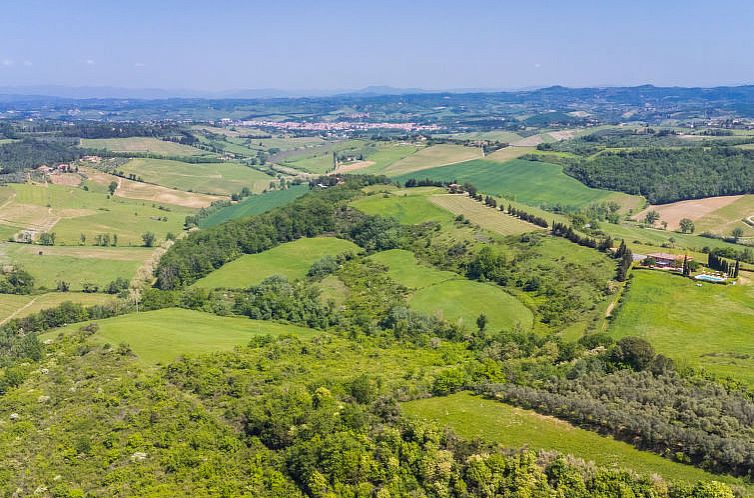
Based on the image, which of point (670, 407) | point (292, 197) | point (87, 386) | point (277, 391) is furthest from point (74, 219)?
point (670, 407)

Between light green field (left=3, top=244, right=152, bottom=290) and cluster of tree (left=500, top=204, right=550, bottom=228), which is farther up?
cluster of tree (left=500, top=204, right=550, bottom=228)

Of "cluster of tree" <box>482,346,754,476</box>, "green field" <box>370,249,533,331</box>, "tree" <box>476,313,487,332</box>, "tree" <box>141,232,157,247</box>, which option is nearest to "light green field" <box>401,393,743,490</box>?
"cluster of tree" <box>482,346,754,476</box>

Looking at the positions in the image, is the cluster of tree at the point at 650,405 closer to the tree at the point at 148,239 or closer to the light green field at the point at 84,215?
the tree at the point at 148,239

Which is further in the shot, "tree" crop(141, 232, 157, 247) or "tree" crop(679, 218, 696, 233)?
"tree" crop(141, 232, 157, 247)

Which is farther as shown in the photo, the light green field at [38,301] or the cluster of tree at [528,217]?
the cluster of tree at [528,217]

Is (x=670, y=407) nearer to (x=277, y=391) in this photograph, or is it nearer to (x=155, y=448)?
(x=277, y=391)

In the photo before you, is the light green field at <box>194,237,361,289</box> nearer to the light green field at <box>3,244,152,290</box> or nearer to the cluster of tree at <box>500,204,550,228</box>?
the light green field at <box>3,244,152,290</box>

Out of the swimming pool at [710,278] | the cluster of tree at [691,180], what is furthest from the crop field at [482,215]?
the cluster of tree at [691,180]
